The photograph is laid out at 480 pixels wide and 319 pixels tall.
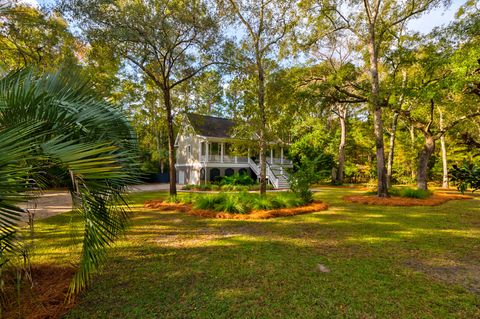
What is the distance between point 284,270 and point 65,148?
3514 millimetres

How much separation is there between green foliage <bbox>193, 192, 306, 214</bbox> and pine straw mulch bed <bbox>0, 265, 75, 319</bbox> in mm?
5403

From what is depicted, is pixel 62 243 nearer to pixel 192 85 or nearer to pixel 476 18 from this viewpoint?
pixel 192 85

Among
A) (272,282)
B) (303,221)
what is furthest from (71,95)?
(303,221)

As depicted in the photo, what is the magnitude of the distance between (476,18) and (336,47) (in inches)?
321

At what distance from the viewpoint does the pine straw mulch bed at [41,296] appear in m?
2.85

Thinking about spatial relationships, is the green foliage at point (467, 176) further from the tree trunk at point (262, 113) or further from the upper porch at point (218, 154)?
the upper porch at point (218, 154)

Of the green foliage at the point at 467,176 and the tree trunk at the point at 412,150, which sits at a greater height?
the tree trunk at the point at 412,150

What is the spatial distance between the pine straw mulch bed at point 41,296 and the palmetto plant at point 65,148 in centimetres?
100

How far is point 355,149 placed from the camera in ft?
A: 89.8

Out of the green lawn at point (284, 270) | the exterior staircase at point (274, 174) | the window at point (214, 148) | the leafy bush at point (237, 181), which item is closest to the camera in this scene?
the green lawn at point (284, 270)

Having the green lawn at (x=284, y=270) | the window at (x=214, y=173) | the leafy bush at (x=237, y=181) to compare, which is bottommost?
the green lawn at (x=284, y=270)

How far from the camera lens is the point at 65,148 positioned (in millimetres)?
1978

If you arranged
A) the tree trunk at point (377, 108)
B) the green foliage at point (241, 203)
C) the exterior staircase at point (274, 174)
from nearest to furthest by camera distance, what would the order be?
the green foliage at point (241, 203) < the tree trunk at point (377, 108) < the exterior staircase at point (274, 174)

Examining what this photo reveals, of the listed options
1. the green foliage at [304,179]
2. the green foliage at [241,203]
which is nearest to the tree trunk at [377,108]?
the green foliage at [304,179]
